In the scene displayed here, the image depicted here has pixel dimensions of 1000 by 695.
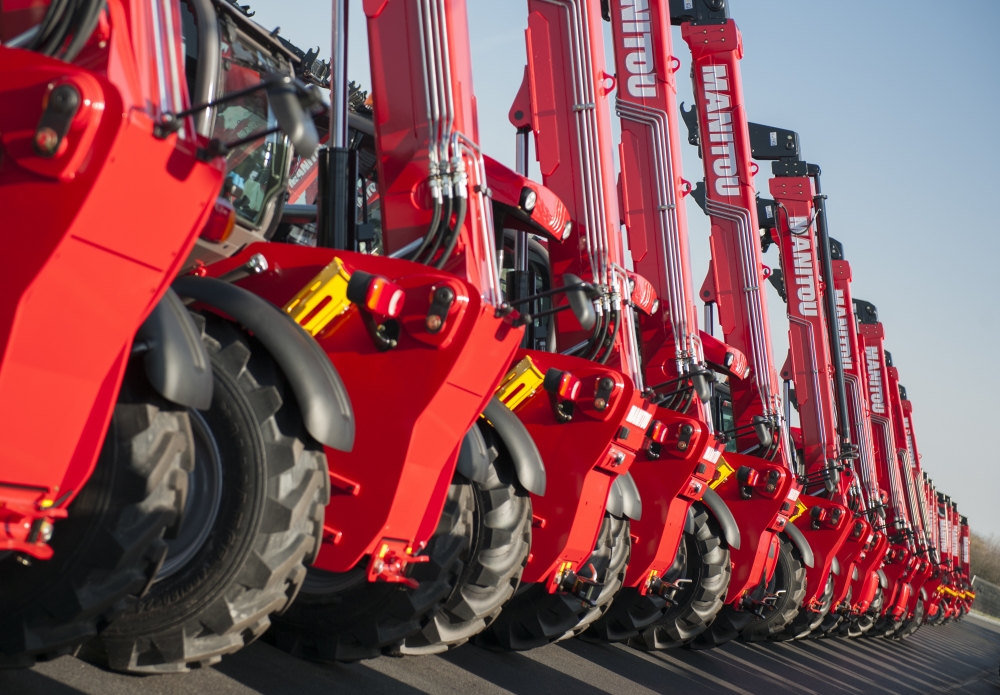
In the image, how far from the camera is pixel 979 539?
220ft

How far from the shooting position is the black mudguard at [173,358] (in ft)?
9.18

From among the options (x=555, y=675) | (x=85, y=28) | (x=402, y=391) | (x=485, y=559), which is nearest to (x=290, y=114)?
(x=85, y=28)

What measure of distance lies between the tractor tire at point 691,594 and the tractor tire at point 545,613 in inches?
59.6

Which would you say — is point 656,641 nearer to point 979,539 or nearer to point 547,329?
point 547,329

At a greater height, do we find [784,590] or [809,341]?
[809,341]

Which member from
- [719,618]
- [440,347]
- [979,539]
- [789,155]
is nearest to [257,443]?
[440,347]

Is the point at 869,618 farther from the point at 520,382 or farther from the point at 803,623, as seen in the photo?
the point at 520,382

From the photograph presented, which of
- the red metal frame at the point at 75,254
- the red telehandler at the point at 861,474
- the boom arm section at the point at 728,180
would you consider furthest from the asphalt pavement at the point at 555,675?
the boom arm section at the point at 728,180

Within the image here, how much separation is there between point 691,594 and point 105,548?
6035 mm

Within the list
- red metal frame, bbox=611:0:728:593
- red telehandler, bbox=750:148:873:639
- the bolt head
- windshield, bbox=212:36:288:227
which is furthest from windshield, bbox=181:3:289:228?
red telehandler, bbox=750:148:873:639

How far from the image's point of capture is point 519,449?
494 centimetres

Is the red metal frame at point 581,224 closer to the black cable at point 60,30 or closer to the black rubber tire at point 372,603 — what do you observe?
the black rubber tire at point 372,603

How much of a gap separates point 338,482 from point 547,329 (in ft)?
11.8

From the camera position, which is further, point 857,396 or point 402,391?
point 857,396
